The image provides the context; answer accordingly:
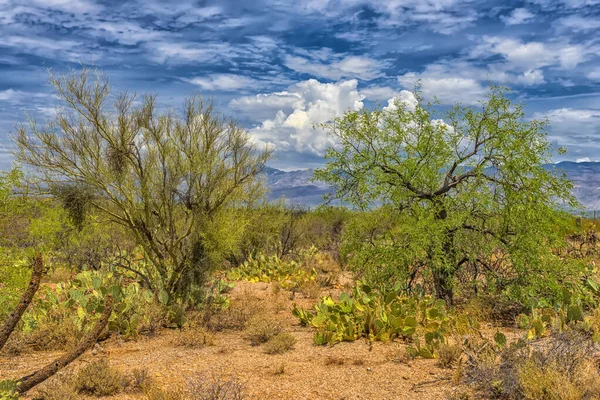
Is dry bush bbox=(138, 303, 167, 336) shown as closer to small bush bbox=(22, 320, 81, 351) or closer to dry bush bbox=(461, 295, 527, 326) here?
small bush bbox=(22, 320, 81, 351)

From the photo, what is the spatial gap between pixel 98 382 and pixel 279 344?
9.76 ft

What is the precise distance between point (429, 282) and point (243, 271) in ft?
29.7

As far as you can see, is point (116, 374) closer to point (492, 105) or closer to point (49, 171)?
point (49, 171)

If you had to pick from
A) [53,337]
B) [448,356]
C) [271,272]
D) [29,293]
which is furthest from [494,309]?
[271,272]

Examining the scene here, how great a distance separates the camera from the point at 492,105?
10414 millimetres

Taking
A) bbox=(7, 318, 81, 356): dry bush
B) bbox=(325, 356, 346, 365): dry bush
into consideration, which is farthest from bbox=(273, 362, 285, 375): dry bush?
bbox=(7, 318, 81, 356): dry bush

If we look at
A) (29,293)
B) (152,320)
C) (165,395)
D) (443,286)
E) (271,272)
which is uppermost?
(29,293)

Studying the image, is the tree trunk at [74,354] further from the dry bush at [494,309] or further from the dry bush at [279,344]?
the dry bush at [494,309]

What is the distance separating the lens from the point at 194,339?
9.20m

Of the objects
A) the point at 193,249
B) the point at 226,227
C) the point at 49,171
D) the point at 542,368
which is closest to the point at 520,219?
the point at 542,368

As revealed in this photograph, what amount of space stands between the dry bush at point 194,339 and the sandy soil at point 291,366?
0.13 metres

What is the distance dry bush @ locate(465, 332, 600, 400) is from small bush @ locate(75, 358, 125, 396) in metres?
4.60

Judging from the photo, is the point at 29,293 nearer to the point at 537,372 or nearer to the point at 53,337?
the point at 53,337

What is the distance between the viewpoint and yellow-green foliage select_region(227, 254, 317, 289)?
679 inches
